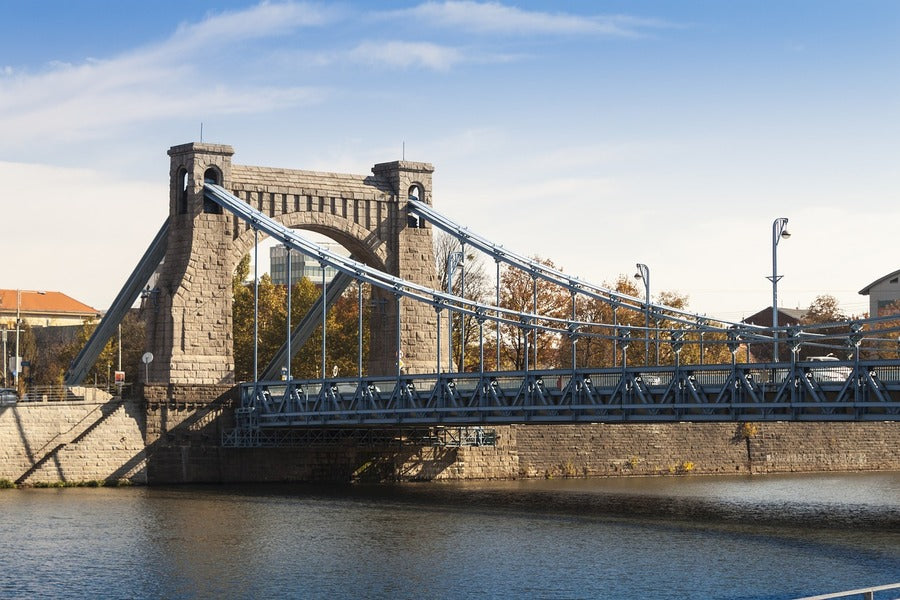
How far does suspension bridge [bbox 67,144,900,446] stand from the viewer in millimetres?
50188

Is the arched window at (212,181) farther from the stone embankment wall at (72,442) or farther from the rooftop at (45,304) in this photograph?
the rooftop at (45,304)

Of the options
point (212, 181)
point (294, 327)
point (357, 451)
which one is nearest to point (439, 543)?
point (357, 451)


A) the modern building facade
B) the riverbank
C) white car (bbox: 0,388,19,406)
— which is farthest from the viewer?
the modern building facade

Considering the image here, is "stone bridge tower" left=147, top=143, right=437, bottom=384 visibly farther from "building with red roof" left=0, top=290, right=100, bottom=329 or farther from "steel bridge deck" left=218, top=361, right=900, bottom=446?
"building with red roof" left=0, top=290, right=100, bottom=329

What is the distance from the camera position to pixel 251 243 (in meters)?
69.7

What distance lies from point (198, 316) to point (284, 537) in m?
23.2

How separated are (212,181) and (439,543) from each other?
28.6 m

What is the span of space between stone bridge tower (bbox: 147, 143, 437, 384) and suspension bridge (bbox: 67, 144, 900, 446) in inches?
2.6


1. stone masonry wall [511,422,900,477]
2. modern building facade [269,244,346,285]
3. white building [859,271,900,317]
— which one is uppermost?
modern building facade [269,244,346,285]

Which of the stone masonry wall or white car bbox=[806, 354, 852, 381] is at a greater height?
white car bbox=[806, 354, 852, 381]

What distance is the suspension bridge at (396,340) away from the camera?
165ft

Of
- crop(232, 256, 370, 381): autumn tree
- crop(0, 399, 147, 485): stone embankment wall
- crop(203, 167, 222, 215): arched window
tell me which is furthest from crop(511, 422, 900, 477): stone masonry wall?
crop(0, 399, 147, 485): stone embankment wall

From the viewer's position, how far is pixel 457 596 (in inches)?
1420

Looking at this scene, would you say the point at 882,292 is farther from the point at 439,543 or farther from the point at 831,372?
the point at 439,543
